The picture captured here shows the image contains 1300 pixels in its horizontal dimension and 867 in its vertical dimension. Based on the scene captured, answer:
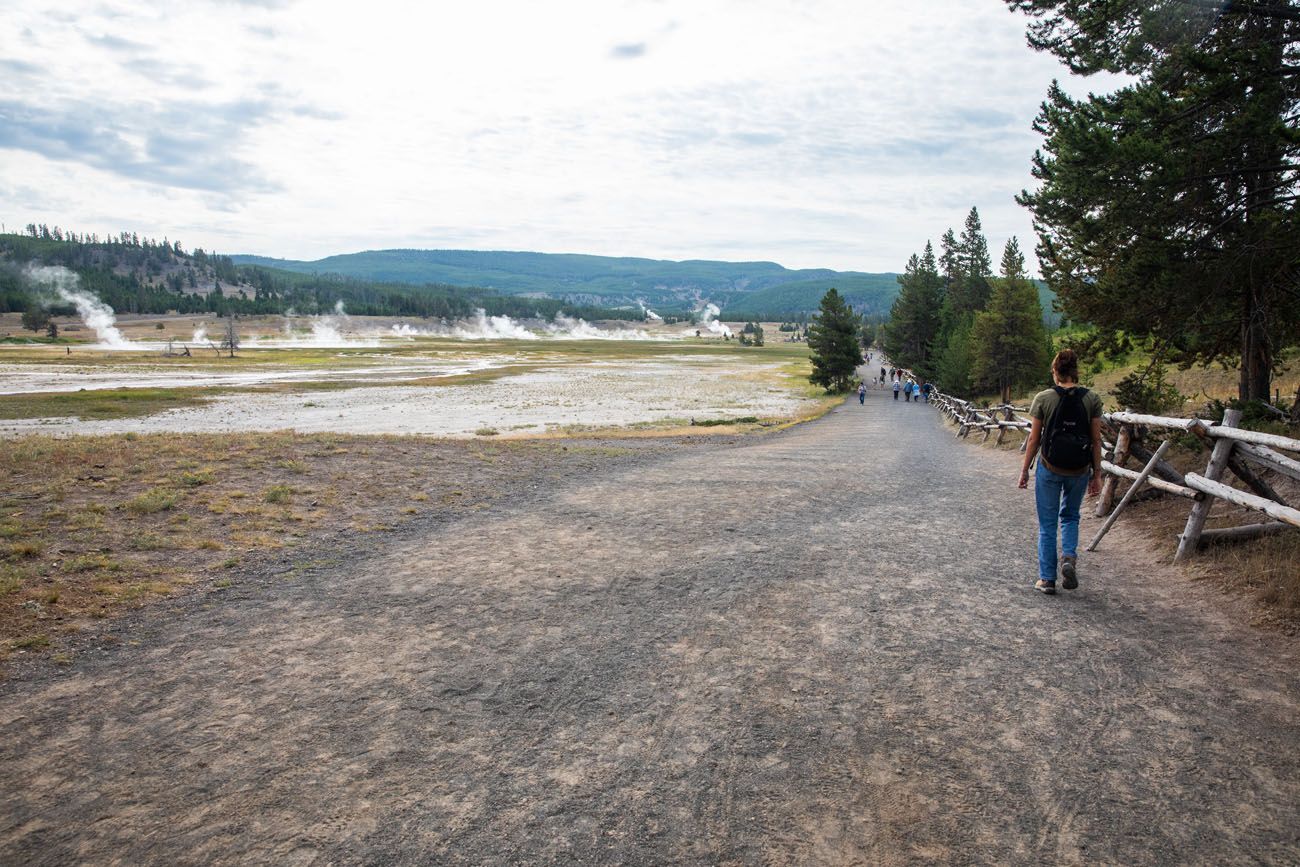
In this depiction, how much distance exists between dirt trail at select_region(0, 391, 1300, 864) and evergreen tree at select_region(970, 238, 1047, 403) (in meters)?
49.3

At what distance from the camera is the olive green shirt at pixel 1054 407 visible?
729 centimetres

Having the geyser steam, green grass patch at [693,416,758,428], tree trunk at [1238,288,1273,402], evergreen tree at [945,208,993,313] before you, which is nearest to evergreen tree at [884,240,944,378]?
evergreen tree at [945,208,993,313]

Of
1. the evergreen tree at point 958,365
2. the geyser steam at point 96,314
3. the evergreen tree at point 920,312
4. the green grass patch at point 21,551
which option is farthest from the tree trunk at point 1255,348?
the geyser steam at point 96,314

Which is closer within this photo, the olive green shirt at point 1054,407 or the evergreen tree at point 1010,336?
the olive green shirt at point 1054,407

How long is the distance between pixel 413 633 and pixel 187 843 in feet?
9.92

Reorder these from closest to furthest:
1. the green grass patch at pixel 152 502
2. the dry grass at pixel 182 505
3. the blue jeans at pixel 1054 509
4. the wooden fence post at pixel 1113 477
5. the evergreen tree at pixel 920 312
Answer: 1. the blue jeans at pixel 1054 509
2. the dry grass at pixel 182 505
3. the green grass patch at pixel 152 502
4. the wooden fence post at pixel 1113 477
5. the evergreen tree at pixel 920 312

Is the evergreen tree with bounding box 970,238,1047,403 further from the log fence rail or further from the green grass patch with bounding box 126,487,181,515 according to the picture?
the green grass patch with bounding box 126,487,181,515

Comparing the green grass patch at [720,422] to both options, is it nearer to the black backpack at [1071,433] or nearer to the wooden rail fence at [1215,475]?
the wooden rail fence at [1215,475]

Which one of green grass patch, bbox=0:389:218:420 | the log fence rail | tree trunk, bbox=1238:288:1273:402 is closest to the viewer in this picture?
the log fence rail

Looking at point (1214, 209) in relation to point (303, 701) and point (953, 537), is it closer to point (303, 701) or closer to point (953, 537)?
point (953, 537)

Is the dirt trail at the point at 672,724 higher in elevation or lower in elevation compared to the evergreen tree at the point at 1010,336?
lower

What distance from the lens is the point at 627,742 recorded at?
4.79 meters

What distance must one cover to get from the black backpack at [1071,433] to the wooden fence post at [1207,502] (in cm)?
206

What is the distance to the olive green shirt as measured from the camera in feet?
23.9
